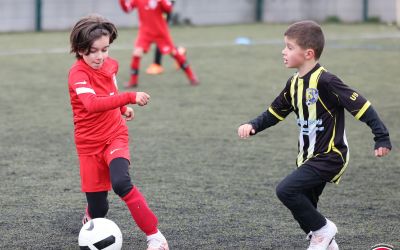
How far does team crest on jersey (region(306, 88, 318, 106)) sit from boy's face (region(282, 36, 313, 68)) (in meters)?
0.18

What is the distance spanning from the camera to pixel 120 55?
51.2 feet

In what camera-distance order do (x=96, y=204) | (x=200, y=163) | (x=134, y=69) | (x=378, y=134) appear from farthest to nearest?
(x=134, y=69) < (x=200, y=163) < (x=96, y=204) < (x=378, y=134)

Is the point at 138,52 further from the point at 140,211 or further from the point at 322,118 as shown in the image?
the point at 322,118

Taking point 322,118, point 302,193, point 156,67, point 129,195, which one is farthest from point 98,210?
point 156,67

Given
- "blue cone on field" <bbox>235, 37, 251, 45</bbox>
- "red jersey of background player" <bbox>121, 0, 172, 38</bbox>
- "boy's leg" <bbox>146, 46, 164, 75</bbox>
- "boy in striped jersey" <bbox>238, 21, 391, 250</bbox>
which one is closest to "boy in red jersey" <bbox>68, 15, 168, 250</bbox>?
"boy in striped jersey" <bbox>238, 21, 391, 250</bbox>

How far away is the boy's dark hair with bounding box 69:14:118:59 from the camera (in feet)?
15.7

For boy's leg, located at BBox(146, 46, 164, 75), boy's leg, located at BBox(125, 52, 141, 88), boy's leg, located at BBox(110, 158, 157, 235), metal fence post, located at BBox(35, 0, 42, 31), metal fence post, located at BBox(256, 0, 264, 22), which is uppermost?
boy's leg, located at BBox(110, 158, 157, 235)

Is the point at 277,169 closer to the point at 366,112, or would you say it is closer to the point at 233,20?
the point at 366,112

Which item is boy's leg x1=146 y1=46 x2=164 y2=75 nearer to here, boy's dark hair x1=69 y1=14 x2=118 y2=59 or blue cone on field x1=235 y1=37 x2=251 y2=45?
blue cone on field x1=235 y1=37 x2=251 y2=45

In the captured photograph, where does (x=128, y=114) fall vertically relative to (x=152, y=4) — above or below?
above

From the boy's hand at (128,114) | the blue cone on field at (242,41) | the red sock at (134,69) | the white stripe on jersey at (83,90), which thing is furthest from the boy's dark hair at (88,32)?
the blue cone on field at (242,41)

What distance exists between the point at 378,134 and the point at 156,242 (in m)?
1.37

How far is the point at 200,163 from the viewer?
290 inches

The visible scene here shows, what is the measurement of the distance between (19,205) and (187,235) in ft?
4.50
